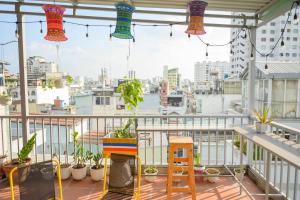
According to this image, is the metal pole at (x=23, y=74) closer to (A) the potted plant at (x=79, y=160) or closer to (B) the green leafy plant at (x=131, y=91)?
(A) the potted plant at (x=79, y=160)

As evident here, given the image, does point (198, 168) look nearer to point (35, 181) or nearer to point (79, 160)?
point (79, 160)

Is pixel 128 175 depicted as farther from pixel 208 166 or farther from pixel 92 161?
pixel 208 166

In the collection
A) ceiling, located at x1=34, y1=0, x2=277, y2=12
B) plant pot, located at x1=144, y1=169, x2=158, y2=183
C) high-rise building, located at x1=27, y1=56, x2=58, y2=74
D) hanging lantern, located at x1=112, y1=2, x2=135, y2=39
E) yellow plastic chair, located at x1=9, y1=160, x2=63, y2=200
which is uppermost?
ceiling, located at x1=34, y1=0, x2=277, y2=12

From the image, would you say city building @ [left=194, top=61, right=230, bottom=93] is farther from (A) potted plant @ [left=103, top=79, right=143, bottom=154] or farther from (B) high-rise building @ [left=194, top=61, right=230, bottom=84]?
(A) potted plant @ [left=103, top=79, right=143, bottom=154]

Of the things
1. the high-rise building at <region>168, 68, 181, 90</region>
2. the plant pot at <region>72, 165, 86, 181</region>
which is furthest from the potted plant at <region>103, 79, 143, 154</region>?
the high-rise building at <region>168, 68, 181, 90</region>

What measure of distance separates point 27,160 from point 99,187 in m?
1.24

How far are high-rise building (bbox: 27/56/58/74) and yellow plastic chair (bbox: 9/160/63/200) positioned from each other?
7.22 feet

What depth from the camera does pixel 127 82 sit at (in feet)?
10.8

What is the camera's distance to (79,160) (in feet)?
11.8

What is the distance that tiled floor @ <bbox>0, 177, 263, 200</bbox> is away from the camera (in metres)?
2.99

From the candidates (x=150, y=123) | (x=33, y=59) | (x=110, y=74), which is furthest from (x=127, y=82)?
(x=33, y=59)

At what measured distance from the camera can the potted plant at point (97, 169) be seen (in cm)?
342

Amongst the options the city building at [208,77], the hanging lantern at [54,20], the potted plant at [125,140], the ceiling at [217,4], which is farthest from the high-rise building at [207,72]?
the hanging lantern at [54,20]

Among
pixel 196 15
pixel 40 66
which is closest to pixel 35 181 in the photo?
pixel 196 15
